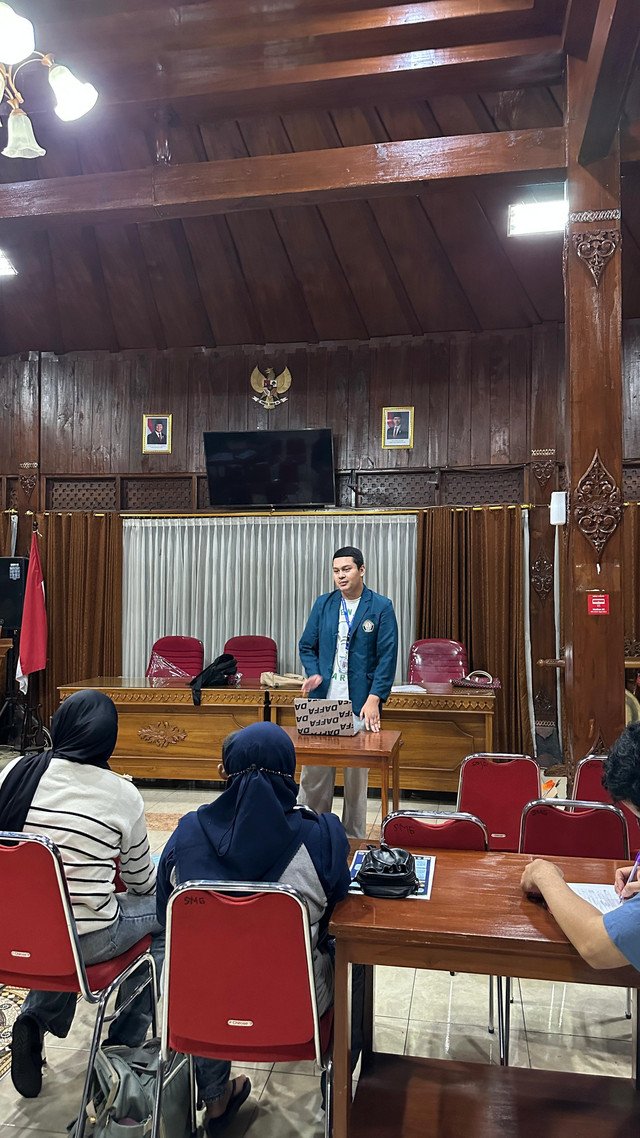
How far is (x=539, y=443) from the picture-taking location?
7.49m

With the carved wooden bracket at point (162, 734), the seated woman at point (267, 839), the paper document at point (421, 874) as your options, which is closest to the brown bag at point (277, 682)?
the carved wooden bracket at point (162, 734)

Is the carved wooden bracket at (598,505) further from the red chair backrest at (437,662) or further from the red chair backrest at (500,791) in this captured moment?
the red chair backrest at (437,662)

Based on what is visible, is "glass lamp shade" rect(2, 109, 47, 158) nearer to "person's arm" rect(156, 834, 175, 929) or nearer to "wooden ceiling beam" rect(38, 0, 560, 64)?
"wooden ceiling beam" rect(38, 0, 560, 64)

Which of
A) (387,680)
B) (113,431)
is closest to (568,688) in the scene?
(387,680)

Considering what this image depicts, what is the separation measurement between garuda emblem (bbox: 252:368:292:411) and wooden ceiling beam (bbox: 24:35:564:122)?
2.77 m

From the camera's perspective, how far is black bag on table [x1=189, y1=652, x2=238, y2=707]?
5.73 m

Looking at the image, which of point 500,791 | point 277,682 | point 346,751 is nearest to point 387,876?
point 500,791

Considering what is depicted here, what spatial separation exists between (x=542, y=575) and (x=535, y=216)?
10.3ft

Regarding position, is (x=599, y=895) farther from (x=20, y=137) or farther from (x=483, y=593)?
(x=483, y=593)

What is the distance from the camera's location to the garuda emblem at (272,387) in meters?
8.00

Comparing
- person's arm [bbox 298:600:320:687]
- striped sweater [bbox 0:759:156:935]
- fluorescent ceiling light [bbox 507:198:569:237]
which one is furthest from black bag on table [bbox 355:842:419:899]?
fluorescent ceiling light [bbox 507:198:569:237]

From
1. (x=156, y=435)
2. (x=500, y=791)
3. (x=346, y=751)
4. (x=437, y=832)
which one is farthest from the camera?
(x=156, y=435)

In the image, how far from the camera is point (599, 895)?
1.92 metres

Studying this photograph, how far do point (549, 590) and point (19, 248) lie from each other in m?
6.14
